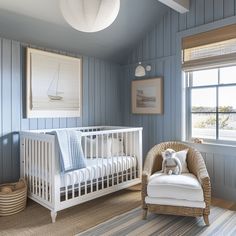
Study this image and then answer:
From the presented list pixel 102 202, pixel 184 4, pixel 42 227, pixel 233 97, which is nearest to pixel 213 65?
pixel 233 97

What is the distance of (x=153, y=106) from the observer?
379 centimetres

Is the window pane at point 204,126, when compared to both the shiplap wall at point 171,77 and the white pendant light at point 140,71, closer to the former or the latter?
the shiplap wall at point 171,77

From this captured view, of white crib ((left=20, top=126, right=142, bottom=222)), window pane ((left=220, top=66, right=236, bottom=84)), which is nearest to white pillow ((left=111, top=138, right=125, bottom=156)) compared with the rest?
white crib ((left=20, top=126, right=142, bottom=222))

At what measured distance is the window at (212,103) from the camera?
309 centimetres

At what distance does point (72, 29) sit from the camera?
314cm

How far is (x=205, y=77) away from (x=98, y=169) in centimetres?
203

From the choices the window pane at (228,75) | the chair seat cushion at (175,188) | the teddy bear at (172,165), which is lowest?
the chair seat cushion at (175,188)

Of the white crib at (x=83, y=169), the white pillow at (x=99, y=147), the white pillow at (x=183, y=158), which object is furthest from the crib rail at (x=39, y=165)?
the white pillow at (x=183, y=158)

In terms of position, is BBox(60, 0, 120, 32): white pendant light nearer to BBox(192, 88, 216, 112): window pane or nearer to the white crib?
the white crib

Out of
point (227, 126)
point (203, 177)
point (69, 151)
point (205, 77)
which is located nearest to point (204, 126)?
point (227, 126)

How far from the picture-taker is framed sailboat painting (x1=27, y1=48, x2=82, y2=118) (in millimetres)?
3078

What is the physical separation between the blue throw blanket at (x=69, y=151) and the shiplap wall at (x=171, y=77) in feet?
5.27

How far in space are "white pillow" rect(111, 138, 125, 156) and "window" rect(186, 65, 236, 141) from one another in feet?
3.47

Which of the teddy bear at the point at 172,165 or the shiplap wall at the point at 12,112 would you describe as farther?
the shiplap wall at the point at 12,112
